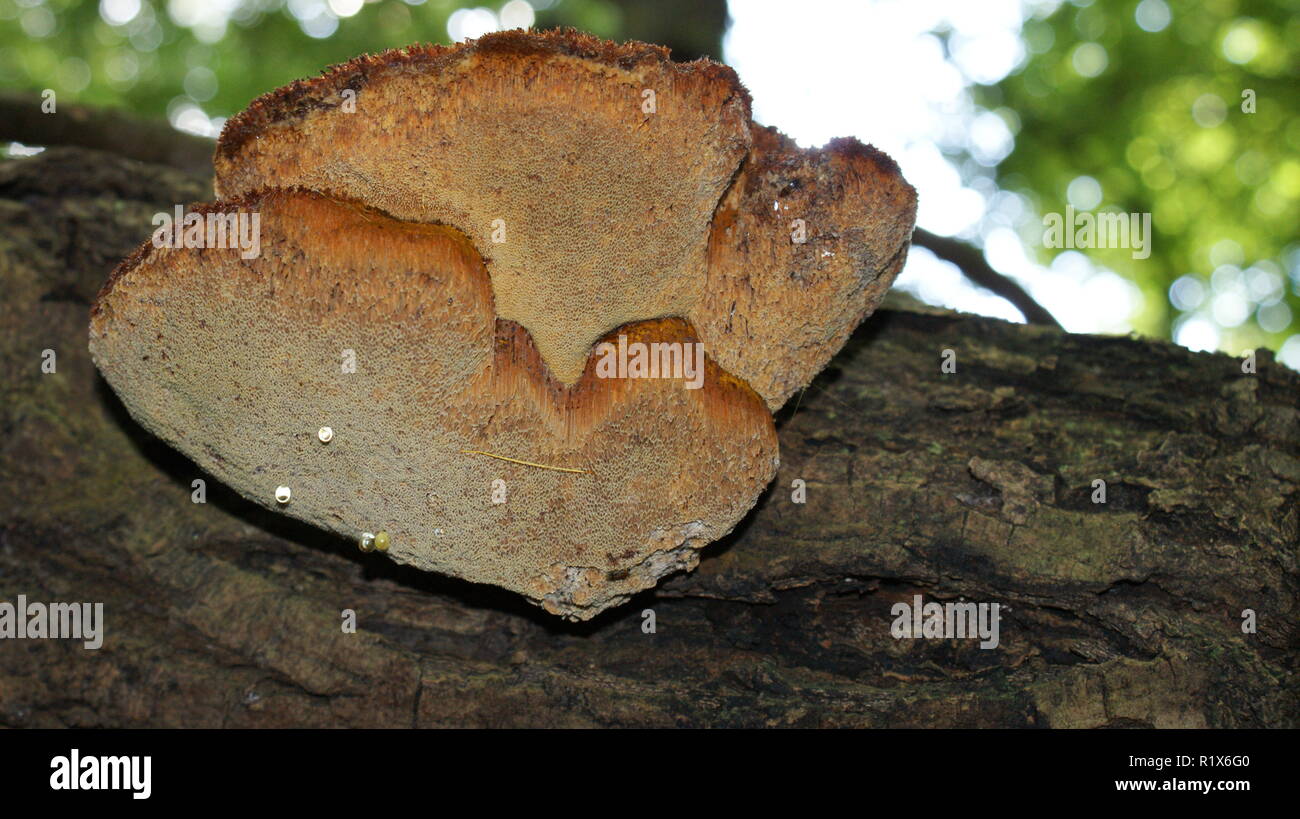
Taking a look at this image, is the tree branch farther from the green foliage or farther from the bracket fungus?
the green foliage

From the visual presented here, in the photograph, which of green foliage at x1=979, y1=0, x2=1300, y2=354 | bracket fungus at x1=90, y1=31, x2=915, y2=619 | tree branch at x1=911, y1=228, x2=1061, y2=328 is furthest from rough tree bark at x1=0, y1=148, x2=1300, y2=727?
green foliage at x1=979, y1=0, x2=1300, y2=354

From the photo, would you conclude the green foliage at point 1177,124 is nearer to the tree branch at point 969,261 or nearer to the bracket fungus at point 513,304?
the tree branch at point 969,261

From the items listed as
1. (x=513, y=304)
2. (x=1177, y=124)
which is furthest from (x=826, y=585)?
(x=1177, y=124)

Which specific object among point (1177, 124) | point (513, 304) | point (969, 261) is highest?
point (1177, 124)

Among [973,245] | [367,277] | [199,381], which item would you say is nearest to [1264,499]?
[973,245]

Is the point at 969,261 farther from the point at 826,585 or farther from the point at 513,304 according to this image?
the point at 513,304
